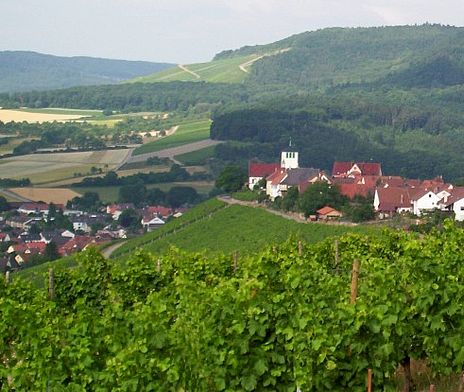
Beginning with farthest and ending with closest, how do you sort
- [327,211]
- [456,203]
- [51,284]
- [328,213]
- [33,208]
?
[33,208] → [456,203] → [327,211] → [328,213] → [51,284]

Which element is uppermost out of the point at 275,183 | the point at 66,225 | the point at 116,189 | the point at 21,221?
the point at 275,183

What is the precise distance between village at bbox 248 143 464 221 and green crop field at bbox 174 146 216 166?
33.8m

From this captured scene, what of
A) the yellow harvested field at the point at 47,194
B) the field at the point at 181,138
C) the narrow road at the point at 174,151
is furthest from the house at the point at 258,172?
the field at the point at 181,138

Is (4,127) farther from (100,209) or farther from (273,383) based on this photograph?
(273,383)

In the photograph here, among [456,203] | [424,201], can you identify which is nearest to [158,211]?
[424,201]

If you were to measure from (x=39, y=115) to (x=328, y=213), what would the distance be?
436 ft

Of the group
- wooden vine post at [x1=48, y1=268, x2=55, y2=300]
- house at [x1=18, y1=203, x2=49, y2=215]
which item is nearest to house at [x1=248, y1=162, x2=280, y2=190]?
house at [x1=18, y1=203, x2=49, y2=215]

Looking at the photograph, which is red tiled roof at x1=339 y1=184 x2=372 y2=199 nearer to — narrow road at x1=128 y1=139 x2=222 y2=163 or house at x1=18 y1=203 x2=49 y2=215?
house at x1=18 y1=203 x2=49 y2=215

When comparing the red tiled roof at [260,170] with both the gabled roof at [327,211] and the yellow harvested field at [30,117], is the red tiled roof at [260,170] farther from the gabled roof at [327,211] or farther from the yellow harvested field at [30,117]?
→ the yellow harvested field at [30,117]

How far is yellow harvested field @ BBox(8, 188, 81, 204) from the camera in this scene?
96.1 meters

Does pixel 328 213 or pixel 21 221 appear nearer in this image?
pixel 328 213

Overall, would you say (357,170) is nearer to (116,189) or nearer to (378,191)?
(378,191)

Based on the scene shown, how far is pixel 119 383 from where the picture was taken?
11336mm

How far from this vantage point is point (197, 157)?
118000mm
